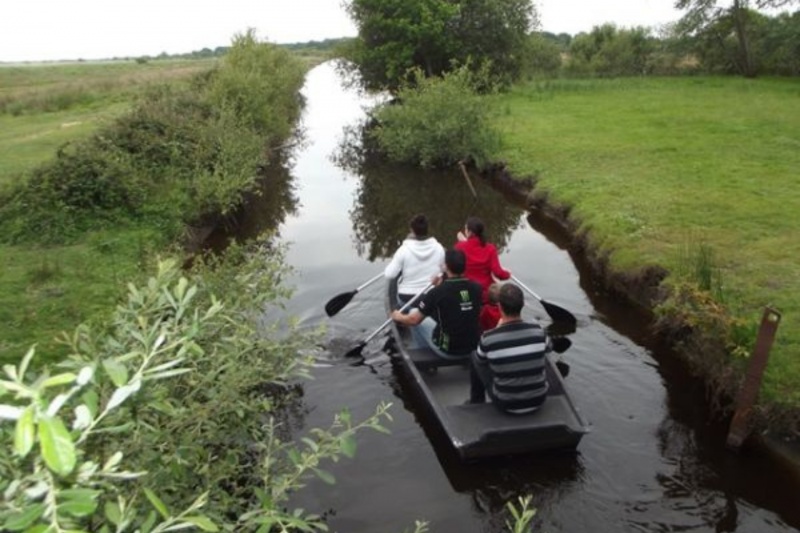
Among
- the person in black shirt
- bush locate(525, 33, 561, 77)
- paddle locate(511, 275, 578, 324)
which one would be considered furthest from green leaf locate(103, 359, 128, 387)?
bush locate(525, 33, 561, 77)

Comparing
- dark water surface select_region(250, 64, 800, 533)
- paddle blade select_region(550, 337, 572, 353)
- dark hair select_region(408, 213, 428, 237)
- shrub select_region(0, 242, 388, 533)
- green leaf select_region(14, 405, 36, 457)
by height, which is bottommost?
dark water surface select_region(250, 64, 800, 533)

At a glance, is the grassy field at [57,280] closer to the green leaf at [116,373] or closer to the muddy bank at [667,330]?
the green leaf at [116,373]

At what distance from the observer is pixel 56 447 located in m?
1.73

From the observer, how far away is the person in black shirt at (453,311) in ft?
26.6

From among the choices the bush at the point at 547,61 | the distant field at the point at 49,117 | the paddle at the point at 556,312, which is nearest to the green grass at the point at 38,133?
the distant field at the point at 49,117

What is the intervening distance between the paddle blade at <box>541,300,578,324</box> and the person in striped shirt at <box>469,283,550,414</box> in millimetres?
3789

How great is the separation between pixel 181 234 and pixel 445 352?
8861mm

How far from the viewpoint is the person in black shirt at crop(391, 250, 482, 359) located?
8.09 meters

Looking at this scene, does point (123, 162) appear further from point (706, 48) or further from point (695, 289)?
point (706, 48)

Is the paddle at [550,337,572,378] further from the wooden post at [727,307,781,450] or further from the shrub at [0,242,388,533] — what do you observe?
the shrub at [0,242,388,533]

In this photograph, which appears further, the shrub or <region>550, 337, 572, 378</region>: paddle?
<region>550, 337, 572, 378</region>: paddle

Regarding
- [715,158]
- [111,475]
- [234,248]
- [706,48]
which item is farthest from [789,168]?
[706,48]

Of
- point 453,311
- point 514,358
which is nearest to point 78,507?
point 514,358

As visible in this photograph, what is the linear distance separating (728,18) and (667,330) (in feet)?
140
